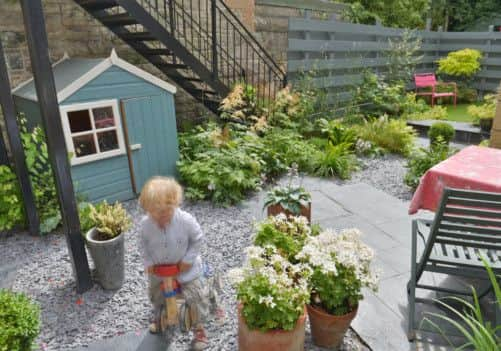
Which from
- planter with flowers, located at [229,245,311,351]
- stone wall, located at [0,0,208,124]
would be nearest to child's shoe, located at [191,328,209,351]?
planter with flowers, located at [229,245,311,351]

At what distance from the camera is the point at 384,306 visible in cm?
245

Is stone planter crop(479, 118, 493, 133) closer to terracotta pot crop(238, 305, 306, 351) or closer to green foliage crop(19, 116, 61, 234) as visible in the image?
terracotta pot crop(238, 305, 306, 351)

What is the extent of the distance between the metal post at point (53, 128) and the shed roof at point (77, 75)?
4.83ft

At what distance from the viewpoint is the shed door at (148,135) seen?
4023 mm

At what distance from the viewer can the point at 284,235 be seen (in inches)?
95.7

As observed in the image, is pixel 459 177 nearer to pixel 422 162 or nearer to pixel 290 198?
pixel 290 198

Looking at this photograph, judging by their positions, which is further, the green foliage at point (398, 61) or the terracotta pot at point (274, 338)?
the green foliage at point (398, 61)

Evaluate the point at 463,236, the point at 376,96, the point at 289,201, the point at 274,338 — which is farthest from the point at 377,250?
the point at 376,96

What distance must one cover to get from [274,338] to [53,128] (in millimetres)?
1797

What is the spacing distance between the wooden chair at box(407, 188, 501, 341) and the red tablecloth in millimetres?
400

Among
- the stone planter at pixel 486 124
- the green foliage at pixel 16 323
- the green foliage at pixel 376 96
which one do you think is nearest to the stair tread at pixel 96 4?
the green foliage at pixel 16 323

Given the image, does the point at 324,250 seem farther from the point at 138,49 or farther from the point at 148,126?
the point at 138,49

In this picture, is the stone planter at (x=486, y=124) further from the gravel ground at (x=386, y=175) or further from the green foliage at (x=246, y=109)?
the green foliage at (x=246, y=109)

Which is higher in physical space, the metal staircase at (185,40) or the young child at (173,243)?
the metal staircase at (185,40)
